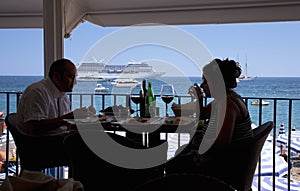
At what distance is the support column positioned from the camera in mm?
3745

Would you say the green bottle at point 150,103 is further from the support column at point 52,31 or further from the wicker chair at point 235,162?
the support column at point 52,31

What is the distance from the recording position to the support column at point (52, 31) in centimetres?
375

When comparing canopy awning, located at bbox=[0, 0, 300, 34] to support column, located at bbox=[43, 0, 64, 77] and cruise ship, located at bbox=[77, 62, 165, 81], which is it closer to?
support column, located at bbox=[43, 0, 64, 77]

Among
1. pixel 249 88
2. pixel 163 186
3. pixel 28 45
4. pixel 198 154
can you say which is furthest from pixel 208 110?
pixel 249 88

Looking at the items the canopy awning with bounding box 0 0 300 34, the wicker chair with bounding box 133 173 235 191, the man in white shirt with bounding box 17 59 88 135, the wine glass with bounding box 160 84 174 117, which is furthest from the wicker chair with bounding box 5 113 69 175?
the wicker chair with bounding box 133 173 235 191

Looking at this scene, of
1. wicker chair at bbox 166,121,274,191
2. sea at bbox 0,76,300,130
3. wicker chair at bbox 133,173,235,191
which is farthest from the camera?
sea at bbox 0,76,300,130

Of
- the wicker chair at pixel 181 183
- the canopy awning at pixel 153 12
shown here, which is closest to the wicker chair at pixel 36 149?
the canopy awning at pixel 153 12

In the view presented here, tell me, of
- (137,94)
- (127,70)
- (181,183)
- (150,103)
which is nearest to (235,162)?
(150,103)

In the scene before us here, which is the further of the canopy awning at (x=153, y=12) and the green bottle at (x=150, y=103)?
the canopy awning at (x=153, y=12)

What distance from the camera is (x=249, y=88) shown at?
29734mm

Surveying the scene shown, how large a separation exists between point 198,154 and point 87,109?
3.04 ft

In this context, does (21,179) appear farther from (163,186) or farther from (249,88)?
(249,88)

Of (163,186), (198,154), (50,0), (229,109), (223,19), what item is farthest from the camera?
(223,19)

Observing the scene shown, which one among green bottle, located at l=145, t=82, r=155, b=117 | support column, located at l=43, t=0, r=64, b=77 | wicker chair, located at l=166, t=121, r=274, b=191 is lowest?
wicker chair, located at l=166, t=121, r=274, b=191
